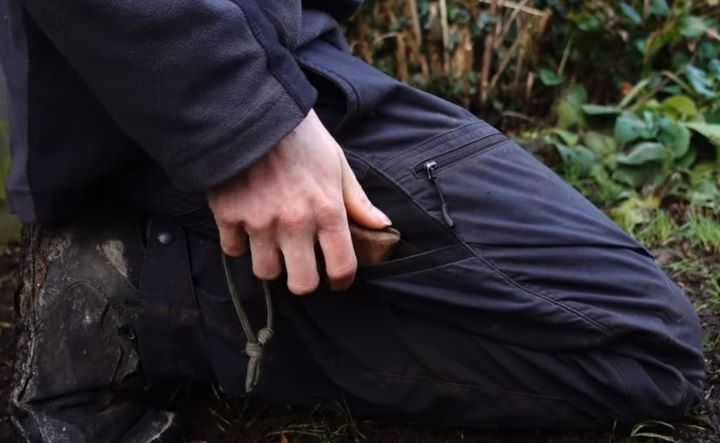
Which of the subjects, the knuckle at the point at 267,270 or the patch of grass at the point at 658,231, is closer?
the knuckle at the point at 267,270

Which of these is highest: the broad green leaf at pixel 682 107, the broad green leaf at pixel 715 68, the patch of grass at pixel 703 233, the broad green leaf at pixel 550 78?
the broad green leaf at pixel 715 68

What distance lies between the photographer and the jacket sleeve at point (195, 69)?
1.16 metres

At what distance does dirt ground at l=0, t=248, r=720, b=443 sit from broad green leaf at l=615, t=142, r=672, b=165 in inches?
31.2

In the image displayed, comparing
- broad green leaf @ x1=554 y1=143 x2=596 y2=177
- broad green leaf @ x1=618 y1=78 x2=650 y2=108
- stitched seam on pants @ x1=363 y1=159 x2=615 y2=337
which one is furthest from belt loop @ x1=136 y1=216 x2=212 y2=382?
broad green leaf @ x1=618 y1=78 x2=650 y2=108

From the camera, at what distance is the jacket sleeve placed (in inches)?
45.7

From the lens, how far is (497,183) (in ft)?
4.89

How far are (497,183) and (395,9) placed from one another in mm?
1675

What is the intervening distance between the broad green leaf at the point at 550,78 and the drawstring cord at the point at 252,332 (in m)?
1.78

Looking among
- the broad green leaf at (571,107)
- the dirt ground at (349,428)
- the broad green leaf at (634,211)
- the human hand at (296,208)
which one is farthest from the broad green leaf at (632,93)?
the human hand at (296,208)

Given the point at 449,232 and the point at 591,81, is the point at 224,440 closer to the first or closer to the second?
the point at 449,232

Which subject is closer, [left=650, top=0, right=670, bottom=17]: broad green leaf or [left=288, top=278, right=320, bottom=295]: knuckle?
[left=288, top=278, right=320, bottom=295]: knuckle

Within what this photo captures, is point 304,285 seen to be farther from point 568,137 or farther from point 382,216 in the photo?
point 568,137

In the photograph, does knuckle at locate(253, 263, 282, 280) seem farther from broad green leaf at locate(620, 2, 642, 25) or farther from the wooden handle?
broad green leaf at locate(620, 2, 642, 25)

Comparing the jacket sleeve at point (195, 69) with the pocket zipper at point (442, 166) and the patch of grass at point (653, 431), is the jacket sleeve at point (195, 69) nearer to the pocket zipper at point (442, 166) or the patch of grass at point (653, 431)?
the pocket zipper at point (442, 166)
